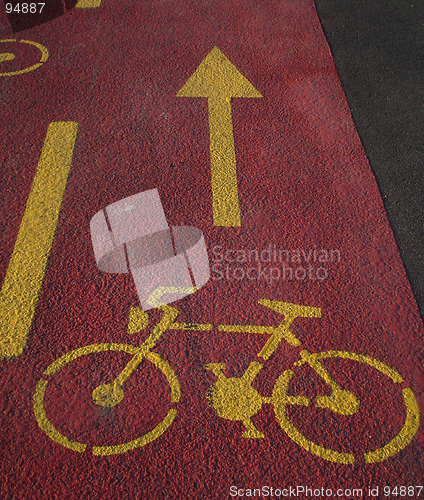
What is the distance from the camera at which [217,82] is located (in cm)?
570

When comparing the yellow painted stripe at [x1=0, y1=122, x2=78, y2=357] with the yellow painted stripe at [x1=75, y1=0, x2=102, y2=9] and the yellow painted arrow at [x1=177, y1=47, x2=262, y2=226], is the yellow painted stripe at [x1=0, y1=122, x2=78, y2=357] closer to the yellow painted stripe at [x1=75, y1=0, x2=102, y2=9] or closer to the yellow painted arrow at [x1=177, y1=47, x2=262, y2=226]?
the yellow painted arrow at [x1=177, y1=47, x2=262, y2=226]

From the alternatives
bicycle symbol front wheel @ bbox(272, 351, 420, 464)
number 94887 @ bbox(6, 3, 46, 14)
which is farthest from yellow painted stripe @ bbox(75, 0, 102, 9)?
bicycle symbol front wheel @ bbox(272, 351, 420, 464)

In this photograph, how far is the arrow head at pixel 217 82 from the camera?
5.54 metres

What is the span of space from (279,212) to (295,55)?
3.08 meters

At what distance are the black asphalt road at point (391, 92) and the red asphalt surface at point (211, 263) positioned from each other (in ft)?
0.50

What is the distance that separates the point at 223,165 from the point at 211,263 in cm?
131

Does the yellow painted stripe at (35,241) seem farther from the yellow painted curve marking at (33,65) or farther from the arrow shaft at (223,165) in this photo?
the arrow shaft at (223,165)

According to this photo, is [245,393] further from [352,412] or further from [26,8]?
[26,8]

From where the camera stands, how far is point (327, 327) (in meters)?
3.39

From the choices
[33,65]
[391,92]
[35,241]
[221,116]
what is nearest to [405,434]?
[35,241]

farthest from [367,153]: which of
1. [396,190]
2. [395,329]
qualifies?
[395,329]

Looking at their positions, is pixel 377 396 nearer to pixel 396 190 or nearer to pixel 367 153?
pixel 396 190

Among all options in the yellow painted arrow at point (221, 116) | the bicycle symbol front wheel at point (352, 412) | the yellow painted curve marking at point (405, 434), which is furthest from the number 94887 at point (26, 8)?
the yellow painted curve marking at point (405, 434)

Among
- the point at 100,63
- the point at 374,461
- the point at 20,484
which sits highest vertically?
the point at 100,63
